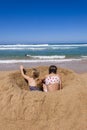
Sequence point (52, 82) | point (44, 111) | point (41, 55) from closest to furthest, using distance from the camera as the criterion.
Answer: point (44, 111) < point (52, 82) < point (41, 55)

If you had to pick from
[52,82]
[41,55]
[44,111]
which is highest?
[52,82]

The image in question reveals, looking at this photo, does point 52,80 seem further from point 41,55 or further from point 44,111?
point 41,55

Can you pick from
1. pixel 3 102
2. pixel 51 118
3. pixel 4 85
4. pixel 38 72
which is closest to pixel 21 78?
pixel 38 72

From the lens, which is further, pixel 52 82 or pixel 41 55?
pixel 41 55

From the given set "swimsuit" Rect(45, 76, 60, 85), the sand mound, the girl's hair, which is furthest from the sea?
the sand mound

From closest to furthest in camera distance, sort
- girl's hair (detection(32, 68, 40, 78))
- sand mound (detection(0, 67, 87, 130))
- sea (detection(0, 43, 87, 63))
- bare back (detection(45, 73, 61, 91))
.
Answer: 1. sand mound (detection(0, 67, 87, 130))
2. bare back (detection(45, 73, 61, 91))
3. girl's hair (detection(32, 68, 40, 78))
4. sea (detection(0, 43, 87, 63))

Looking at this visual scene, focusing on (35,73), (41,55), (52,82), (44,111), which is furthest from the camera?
(41,55)

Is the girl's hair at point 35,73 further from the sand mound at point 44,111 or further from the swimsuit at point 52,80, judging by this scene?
the sand mound at point 44,111

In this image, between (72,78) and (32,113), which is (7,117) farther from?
(72,78)

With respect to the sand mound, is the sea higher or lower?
lower

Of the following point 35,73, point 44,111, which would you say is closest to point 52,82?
point 35,73

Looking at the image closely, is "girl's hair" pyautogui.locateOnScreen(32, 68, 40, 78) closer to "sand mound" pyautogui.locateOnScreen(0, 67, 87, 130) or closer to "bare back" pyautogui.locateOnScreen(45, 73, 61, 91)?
"bare back" pyautogui.locateOnScreen(45, 73, 61, 91)

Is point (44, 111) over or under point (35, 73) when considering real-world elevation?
under

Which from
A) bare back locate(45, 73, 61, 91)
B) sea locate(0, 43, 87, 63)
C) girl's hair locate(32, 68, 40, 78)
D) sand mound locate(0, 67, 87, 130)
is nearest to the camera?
sand mound locate(0, 67, 87, 130)
